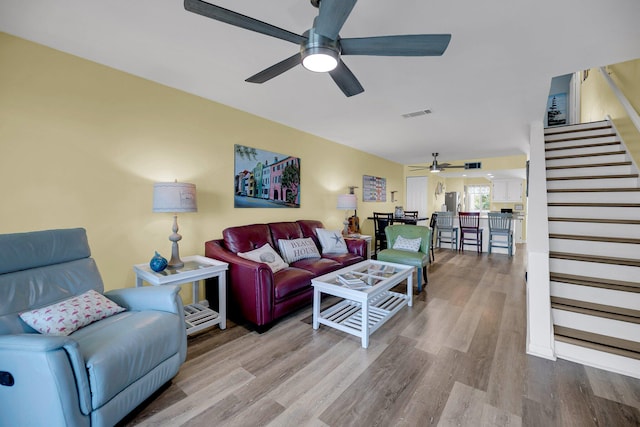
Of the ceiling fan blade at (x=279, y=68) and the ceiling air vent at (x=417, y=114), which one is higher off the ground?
the ceiling air vent at (x=417, y=114)

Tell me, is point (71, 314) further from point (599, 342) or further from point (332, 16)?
point (599, 342)

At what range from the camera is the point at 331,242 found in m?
3.86

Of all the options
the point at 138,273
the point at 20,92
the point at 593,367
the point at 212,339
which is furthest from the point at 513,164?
the point at 20,92

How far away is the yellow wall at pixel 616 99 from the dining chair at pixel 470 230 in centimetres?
264

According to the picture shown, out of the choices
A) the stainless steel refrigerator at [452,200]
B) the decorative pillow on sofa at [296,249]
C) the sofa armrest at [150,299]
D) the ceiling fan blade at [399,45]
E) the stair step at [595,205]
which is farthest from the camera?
the stainless steel refrigerator at [452,200]

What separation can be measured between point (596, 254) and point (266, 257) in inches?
131

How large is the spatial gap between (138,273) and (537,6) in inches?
139

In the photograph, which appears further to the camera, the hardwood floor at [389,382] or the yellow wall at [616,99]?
the yellow wall at [616,99]

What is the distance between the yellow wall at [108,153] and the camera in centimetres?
195

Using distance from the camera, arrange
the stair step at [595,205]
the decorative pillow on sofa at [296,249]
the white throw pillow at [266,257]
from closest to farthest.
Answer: the stair step at [595,205], the white throw pillow at [266,257], the decorative pillow on sofa at [296,249]

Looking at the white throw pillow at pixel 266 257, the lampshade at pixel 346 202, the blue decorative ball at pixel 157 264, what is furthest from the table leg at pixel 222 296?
the lampshade at pixel 346 202

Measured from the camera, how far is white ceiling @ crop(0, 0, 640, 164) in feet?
5.39

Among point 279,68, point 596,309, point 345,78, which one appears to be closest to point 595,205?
point 596,309

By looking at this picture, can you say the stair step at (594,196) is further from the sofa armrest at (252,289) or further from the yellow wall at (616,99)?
the sofa armrest at (252,289)
